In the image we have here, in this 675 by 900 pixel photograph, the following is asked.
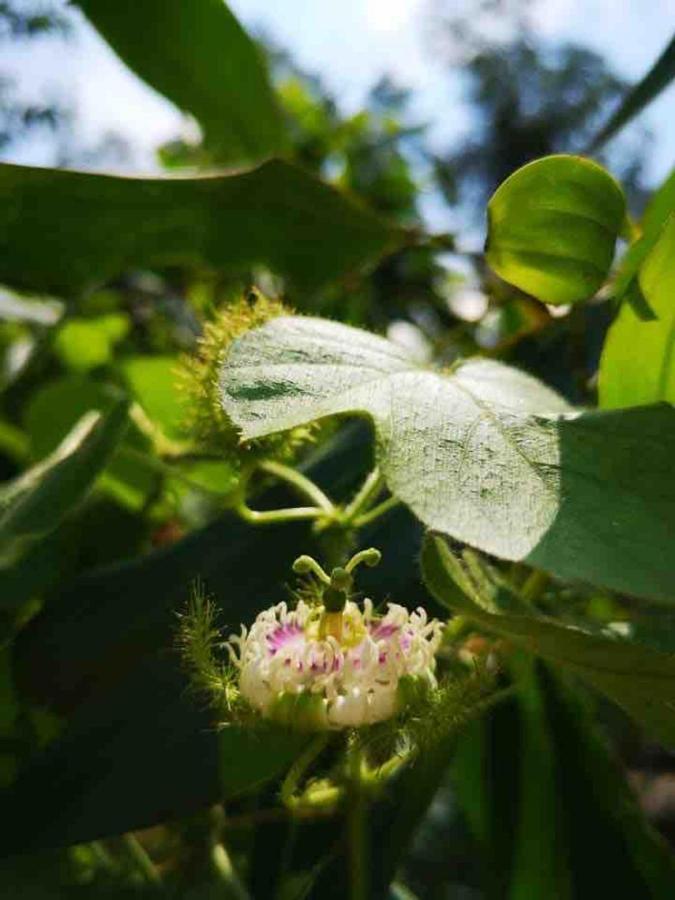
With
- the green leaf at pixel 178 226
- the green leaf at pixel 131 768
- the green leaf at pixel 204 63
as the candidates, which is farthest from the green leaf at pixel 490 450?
the green leaf at pixel 204 63

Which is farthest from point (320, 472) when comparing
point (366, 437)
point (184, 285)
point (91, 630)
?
point (184, 285)

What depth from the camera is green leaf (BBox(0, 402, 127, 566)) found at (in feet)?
1.77

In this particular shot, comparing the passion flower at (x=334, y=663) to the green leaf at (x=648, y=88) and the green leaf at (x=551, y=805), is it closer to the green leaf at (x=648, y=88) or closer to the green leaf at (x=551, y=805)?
the green leaf at (x=551, y=805)

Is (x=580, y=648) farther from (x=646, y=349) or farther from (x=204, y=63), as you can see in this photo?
(x=204, y=63)

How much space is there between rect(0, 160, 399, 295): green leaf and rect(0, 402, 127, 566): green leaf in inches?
6.6

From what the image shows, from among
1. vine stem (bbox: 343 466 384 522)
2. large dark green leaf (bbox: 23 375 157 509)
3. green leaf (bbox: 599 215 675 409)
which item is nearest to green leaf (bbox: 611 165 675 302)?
green leaf (bbox: 599 215 675 409)

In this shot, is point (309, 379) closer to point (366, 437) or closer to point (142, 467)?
point (366, 437)

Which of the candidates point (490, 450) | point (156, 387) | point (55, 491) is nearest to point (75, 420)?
point (156, 387)

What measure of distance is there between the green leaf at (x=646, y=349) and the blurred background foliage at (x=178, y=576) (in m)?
0.09

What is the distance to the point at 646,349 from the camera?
478 mm

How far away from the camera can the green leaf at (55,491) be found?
541 millimetres

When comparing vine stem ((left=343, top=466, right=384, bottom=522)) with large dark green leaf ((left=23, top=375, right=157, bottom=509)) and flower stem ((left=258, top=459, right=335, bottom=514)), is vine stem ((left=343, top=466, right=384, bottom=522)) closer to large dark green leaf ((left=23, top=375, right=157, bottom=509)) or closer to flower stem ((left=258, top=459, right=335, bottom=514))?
flower stem ((left=258, top=459, right=335, bottom=514))

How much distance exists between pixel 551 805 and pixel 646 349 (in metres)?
0.32

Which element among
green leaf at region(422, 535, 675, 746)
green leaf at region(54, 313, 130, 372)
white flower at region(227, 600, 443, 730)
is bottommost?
green leaf at region(54, 313, 130, 372)
